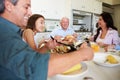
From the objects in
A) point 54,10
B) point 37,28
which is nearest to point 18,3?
point 37,28

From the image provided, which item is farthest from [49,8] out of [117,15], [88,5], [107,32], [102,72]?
[117,15]

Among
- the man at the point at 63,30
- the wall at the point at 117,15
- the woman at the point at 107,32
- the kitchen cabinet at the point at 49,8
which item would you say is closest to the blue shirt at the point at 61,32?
the man at the point at 63,30

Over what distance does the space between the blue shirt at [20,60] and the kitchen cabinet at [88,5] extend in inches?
125

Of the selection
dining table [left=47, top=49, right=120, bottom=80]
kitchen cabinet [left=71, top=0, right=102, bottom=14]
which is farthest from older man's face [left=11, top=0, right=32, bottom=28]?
kitchen cabinet [left=71, top=0, right=102, bottom=14]

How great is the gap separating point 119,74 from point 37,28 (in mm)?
1529

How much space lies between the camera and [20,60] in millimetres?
453

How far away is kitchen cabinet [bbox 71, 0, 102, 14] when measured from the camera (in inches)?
144

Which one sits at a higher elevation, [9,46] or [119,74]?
[9,46]

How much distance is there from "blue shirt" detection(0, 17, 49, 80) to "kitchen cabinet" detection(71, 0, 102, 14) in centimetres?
318

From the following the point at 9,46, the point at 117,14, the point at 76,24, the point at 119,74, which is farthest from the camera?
the point at 117,14

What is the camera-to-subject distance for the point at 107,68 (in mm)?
896

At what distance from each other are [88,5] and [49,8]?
1442 millimetres

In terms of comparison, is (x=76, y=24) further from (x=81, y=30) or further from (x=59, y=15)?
(x=59, y=15)

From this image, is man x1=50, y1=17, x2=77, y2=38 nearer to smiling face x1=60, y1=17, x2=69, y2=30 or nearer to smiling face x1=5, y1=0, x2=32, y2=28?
smiling face x1=60, y1=17, x2=69, y2=30
